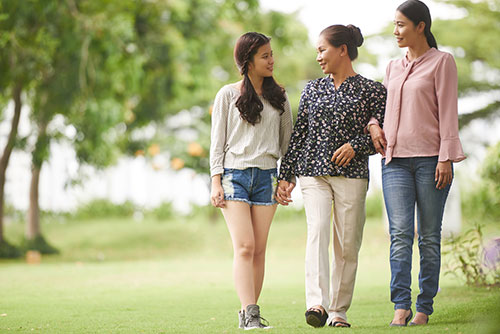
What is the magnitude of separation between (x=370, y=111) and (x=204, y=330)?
1.67 metres

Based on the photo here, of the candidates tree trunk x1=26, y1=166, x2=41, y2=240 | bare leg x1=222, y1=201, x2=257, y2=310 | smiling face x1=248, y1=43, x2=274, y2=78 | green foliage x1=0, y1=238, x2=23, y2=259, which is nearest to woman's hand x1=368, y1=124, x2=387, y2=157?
smiling face x1=248, y1=43, x2=274, y2=78

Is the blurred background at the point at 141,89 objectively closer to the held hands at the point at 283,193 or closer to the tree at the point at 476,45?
the tree at the point at 476,45

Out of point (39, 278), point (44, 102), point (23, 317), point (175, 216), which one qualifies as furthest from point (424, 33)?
point (175, 216)

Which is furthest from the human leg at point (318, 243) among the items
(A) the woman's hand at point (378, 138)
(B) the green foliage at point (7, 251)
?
(B) the green foliage at point (7, 251)

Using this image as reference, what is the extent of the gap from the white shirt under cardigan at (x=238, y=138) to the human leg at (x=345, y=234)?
17.2 inches

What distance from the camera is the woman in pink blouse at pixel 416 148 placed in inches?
170

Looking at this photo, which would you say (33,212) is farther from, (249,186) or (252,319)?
(252,319)

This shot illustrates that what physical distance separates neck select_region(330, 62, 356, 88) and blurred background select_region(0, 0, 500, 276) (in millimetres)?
3100

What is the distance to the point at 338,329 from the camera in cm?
426

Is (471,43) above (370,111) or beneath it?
above

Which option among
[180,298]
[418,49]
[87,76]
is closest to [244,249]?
[418,49]

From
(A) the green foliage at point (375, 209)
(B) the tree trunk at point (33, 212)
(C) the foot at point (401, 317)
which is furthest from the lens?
(A) the green foliage at point (375, 209)

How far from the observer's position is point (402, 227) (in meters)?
4.39

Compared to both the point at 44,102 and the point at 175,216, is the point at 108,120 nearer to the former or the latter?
the point at 44,102
